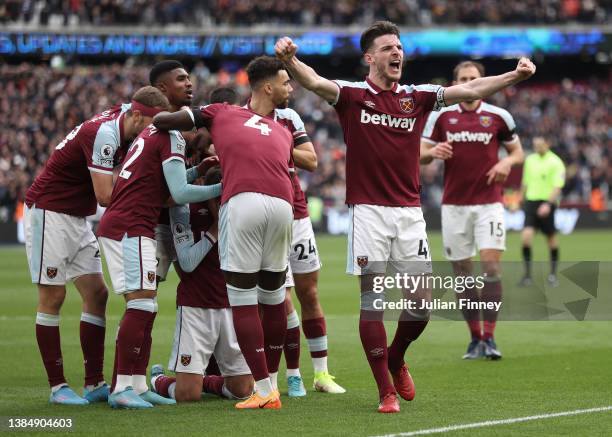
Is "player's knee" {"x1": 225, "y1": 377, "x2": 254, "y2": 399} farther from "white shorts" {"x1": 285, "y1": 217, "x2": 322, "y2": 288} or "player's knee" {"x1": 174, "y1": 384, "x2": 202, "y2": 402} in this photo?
"white shorts" {"x1": 285, "y1": 217, "x2": 322, "y2": 288}

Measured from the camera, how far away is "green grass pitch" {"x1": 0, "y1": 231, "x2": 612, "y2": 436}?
6.68 metres

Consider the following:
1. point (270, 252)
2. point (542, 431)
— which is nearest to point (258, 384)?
point (270, 252)

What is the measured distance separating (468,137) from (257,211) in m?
A: 4.19

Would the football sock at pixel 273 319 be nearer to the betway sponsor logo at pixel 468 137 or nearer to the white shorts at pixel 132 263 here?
the white shorts at pixel 132 263

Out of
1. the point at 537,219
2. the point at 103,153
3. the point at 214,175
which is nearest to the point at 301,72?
the point at 214,175

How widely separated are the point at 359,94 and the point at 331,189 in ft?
87.8

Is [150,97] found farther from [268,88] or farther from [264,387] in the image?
[264,387]

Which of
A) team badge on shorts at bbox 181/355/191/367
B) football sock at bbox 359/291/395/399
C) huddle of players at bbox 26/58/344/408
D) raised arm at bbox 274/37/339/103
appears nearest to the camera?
raised arm at bbox 274/37/339/103

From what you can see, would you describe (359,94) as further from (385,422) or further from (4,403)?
(4,403)

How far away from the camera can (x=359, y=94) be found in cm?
747

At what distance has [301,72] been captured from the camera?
7.11 m

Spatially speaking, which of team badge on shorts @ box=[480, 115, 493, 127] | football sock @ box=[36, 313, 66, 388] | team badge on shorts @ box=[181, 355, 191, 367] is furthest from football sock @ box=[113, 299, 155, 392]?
team badge on shorts @ box=[480, 115, 493, 127]

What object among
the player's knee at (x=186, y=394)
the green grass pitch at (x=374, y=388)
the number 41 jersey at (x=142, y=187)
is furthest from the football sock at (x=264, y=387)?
the number 41 jersey at (x=142, y=187)

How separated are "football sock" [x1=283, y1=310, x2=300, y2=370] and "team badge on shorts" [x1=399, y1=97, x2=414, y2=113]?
6.17 ft
